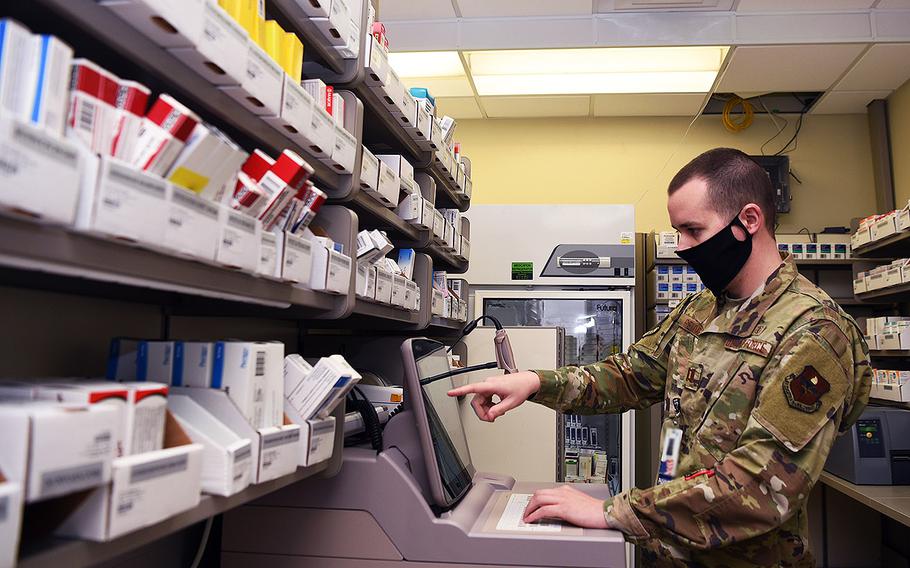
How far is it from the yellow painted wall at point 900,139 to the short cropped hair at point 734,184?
3.31 meters

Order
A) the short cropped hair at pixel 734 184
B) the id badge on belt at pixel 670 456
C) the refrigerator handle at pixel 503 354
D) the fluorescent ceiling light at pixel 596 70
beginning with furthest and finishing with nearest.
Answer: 1. the fluorescent ceiling light at pixel 596 70
2. the refrigerator handle at pixel 503 354
3. the short cropped hair at pixel 734 184
4. the id badge on belt at pixel 670 456

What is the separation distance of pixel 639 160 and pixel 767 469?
3.91 metres

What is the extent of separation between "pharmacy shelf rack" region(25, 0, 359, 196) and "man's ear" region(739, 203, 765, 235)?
117cm

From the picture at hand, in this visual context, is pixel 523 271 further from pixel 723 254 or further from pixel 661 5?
pixel 723 254

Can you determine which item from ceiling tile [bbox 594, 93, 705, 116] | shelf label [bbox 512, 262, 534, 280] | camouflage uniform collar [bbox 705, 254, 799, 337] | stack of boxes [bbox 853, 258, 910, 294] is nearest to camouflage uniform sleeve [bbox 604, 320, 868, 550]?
camouflage uniform collar [bbox 705, 254, 799, 337]

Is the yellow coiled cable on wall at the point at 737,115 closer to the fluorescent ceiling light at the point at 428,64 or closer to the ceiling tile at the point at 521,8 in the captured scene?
the ceiling tile at the point at 521,8

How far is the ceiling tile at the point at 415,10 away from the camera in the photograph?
3873 millimetres

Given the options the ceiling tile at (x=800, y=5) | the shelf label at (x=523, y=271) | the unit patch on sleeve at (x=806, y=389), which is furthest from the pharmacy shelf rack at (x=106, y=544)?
the ceiling tile at (x=800, y=5)

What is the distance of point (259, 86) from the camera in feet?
3.28

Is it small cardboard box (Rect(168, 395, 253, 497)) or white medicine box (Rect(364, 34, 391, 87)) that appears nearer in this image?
small cardboard box (Rect(168, 395, 253, 497))

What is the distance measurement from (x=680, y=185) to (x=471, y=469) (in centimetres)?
96

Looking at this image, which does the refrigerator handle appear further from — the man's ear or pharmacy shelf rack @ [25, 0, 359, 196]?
pharmacy shelf rack @ [25, 0, 359, 196]

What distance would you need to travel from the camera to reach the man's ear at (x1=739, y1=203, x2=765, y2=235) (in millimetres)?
1736

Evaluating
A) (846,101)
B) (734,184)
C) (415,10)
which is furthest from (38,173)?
(846,101)
